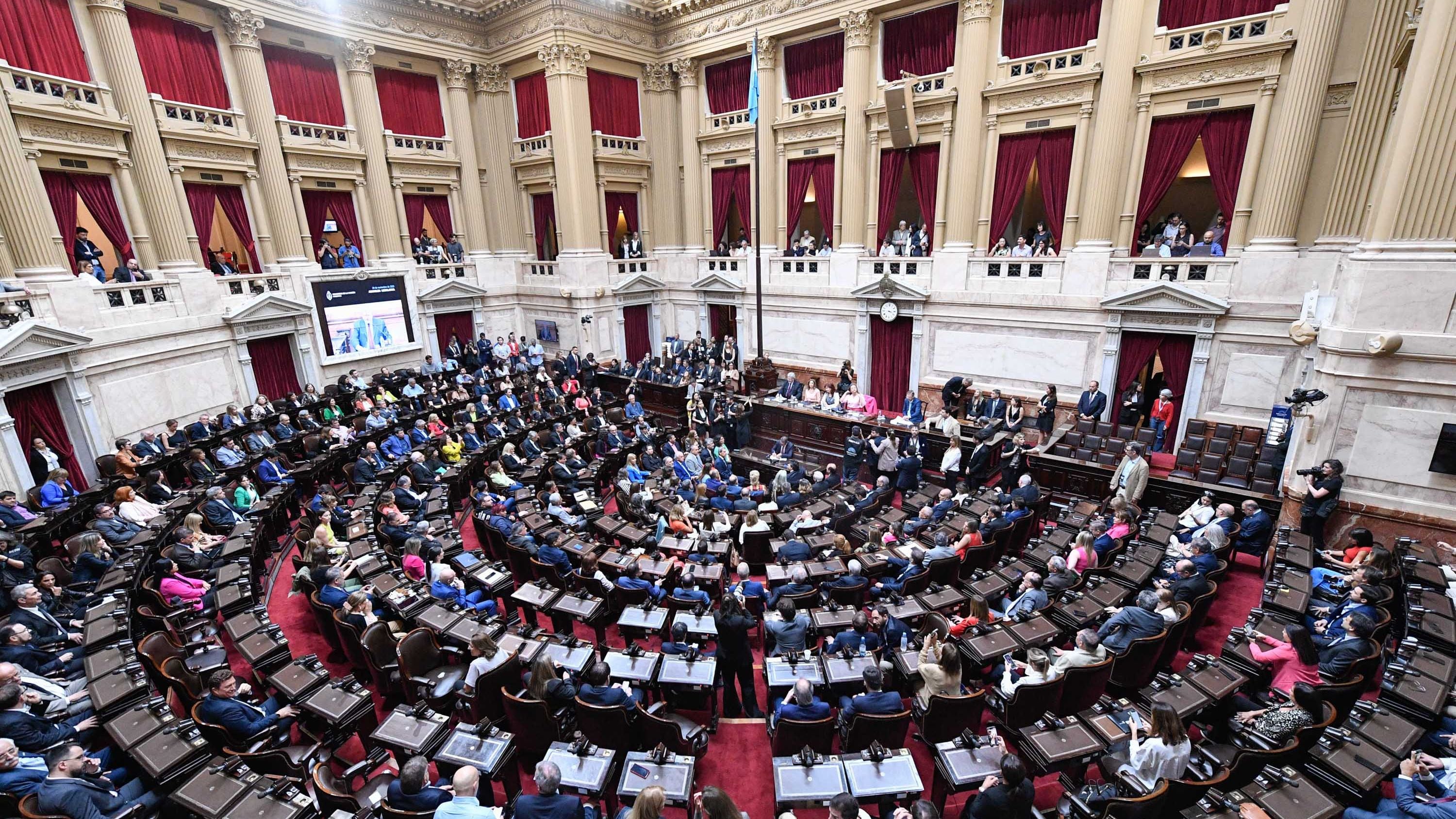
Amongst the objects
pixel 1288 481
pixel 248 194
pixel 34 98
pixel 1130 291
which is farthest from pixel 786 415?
pixel 34 98

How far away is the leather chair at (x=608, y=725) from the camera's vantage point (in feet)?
19.7

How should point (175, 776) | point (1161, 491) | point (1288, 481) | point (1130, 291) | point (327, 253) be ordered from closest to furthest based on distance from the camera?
point (175, 776) < point (1288, 481) < point (1161, 491) < point (1130, 291) < point (327, 253)

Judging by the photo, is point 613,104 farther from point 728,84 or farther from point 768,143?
point 768,143

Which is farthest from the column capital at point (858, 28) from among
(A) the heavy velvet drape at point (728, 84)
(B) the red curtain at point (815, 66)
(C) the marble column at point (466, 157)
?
(C) the marble column at point (466, 157)

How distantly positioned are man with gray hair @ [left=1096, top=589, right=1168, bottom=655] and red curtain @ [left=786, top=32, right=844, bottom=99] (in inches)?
654

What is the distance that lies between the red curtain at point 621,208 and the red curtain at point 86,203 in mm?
13309

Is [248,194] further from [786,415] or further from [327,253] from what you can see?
[786,415]

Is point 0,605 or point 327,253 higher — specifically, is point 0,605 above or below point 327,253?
below

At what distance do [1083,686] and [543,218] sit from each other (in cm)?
2305

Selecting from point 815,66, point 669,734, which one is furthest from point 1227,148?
point 669,734

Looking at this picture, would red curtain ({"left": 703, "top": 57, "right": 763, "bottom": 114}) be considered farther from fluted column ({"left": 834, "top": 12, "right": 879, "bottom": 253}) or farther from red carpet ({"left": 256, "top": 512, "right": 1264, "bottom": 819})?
red carpet ({"left": 256, "top": 512, "right": 1264, "bottom": 819})

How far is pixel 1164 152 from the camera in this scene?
14.6 meters

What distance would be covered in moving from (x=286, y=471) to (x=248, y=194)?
994 centimetres

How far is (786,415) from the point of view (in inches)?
658
